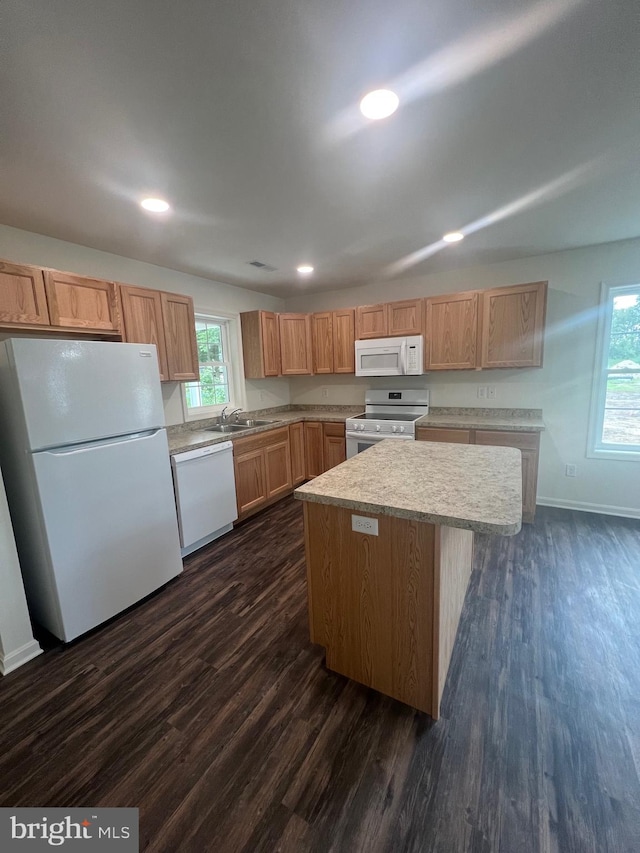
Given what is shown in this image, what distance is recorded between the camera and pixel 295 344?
14.5ft

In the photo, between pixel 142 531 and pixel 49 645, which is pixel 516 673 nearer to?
pixel 142 531

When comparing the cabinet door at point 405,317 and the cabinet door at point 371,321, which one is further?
the cabinet door at point 371,321

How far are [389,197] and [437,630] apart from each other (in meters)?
2.36

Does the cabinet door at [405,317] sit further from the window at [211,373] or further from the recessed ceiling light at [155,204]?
the recessed ceiling light at [155,204]

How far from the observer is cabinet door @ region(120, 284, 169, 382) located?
2.62 m

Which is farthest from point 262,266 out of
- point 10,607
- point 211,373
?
point 10,607

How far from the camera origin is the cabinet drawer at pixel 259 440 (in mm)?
3307

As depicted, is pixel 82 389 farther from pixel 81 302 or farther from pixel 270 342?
pixel 270 342

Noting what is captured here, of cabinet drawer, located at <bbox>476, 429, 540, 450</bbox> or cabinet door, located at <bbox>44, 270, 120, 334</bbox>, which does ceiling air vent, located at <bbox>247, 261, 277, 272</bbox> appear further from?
cabinet drawer, located at <bbox>476, 429, 540, 450</bbox>

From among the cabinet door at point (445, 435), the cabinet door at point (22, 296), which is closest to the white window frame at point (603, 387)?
the cabinet door at point (445, 435)

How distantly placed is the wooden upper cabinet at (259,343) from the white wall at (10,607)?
2.73 metres

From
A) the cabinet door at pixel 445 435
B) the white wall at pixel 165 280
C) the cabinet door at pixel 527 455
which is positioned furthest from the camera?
the cabinet door at pixel 445 435

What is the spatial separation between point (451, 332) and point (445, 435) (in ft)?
3.58


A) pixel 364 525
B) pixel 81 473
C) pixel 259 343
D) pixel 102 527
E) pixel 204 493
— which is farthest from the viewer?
pixel 259 343
